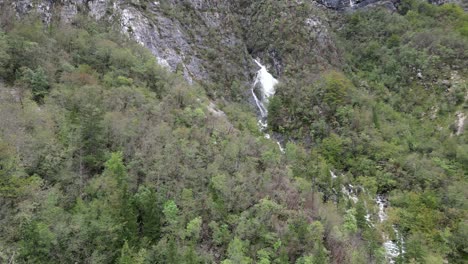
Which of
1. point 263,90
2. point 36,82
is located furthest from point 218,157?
point 263,90

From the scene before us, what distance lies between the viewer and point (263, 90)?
73438mm

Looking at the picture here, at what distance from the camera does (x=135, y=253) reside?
28.8m

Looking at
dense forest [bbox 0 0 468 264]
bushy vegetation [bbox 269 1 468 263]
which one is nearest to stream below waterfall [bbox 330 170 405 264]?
dense forest [bbox 0 0 468 264]

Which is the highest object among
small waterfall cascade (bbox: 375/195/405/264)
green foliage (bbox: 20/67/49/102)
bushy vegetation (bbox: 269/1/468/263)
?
bushy vegetation (bbox: 269/1/468/263)

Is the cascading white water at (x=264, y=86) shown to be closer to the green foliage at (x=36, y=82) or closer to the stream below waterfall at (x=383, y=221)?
the stream below waterfall at (x=383, y=221)

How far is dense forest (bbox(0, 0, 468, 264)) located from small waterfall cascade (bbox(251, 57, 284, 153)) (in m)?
1.92

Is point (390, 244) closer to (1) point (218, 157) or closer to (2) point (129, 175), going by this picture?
(1) point (218, 157)

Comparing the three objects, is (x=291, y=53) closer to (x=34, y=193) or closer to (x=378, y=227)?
(x=378, y=227)

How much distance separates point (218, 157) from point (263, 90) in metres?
34.2

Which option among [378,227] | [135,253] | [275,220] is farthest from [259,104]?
[135,253]

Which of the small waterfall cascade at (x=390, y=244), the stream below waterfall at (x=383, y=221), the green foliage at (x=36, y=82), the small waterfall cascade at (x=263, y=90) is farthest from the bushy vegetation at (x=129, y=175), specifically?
the small waterfall cascade at (x=263, y=90)

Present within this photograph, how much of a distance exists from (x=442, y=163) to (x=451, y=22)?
166 ft

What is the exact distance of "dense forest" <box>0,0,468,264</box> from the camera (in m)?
30.0

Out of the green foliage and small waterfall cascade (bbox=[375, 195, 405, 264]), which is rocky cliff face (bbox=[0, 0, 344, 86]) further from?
small waterfall cascade (bbox=[375, 195, 405, 264])
